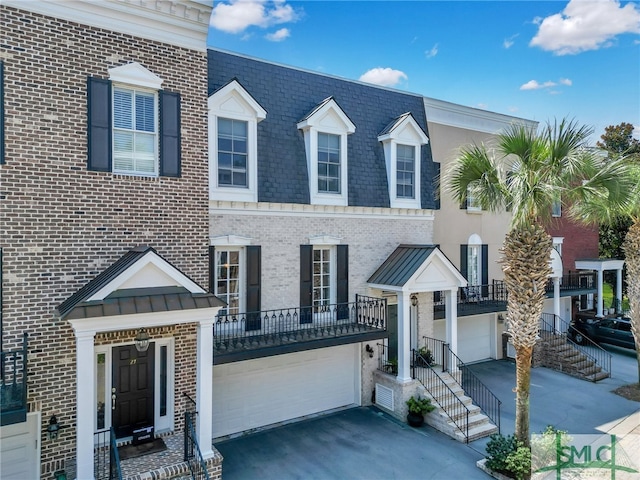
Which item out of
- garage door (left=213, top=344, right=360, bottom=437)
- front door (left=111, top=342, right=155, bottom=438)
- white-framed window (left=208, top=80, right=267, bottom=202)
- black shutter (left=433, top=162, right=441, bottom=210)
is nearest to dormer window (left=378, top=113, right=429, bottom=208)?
black shutter (left=433, top=162, right=441, bottom=210)

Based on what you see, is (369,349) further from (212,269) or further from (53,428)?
(53,428)

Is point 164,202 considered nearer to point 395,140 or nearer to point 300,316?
point 300,316

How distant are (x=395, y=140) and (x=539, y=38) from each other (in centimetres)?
592

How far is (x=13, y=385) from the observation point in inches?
272

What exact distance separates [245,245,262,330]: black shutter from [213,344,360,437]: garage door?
3.54ft

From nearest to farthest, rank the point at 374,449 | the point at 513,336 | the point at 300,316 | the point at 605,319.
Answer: the point at 513,336 < the point at 374,449 < the point at 300,316 < the point at 605,319

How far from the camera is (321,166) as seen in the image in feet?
40.3

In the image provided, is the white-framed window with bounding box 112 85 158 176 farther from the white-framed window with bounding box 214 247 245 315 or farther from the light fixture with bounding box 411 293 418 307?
the light fixture with bounding box 411 293 418 307

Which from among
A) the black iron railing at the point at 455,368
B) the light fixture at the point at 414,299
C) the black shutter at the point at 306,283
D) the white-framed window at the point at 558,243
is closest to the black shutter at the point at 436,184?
the light fixture at the point at 414,299

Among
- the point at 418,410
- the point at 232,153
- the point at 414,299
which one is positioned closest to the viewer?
the point at 232,153

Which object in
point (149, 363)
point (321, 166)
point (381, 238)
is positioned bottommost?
point (149, 363)

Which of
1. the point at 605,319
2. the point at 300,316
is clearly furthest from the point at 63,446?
the point at 605,319

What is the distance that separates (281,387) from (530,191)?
26.3 ft

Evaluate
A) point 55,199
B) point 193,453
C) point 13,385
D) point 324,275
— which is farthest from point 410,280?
point 13,385
